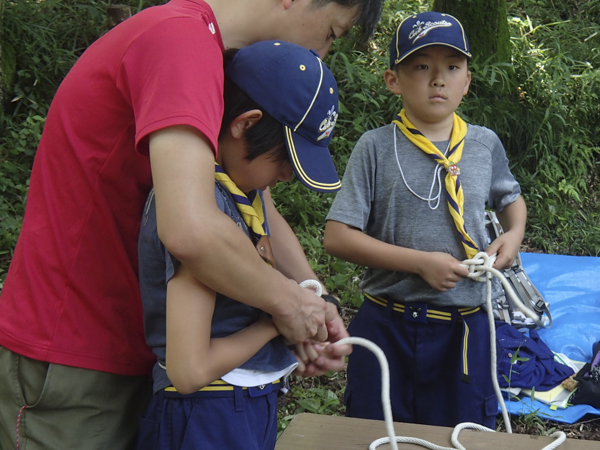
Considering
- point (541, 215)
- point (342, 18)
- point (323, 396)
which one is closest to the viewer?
point (342, 18)

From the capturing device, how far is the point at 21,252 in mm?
1413

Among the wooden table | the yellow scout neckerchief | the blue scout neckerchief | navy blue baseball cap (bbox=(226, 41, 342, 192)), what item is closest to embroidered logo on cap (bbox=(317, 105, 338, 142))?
navy blue baseball cap (bbox=(226, 41, 342, 192))

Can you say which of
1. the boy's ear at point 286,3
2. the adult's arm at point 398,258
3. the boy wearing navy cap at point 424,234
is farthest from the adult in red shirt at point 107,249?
the boy wearing navy cap at point 424,234

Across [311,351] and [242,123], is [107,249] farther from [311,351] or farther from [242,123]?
[311,351]

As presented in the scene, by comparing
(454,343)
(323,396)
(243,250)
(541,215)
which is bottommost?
(323,396)

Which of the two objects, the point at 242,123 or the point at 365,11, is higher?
the point at 365,11

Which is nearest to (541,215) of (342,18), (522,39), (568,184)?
(568,184)

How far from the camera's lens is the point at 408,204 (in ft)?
7.48

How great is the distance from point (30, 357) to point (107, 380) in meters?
0.18

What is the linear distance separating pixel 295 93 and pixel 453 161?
43.7 inches

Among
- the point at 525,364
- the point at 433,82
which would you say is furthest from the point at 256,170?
the point at 525,364

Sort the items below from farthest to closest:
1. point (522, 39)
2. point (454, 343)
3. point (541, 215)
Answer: point (522, 39), point (541, 215), point (454, 343)

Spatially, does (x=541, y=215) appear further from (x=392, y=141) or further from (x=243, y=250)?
(x=243, y=250)

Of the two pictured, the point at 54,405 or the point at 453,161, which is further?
the point at 453,161
